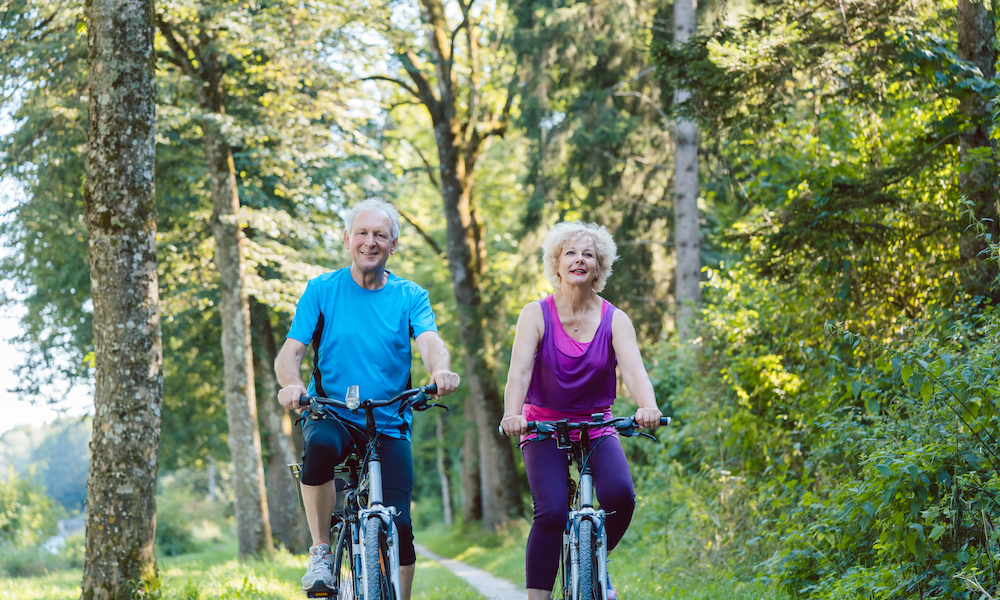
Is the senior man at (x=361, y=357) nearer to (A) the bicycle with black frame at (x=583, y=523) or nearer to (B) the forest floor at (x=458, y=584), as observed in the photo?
(A) the bicycle with black frame at (x=583, y=523)

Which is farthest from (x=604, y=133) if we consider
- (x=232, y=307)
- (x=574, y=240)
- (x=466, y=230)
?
(x=574, y=240)

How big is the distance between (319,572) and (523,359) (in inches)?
54.8

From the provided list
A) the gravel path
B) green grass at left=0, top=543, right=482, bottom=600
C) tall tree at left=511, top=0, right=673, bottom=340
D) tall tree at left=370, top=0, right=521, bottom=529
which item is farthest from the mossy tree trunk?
tall tree at left=511, top=0, right=673, bottom=340

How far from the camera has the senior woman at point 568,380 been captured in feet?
13.3

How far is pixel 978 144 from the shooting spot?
267 inches

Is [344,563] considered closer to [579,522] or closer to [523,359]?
[579,522]

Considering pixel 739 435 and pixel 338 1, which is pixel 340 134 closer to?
pixel 338 1

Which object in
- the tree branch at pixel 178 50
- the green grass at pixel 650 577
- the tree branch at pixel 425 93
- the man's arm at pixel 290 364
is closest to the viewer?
the man's arm at pixel 290 364

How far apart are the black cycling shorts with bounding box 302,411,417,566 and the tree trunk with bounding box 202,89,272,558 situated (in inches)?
388

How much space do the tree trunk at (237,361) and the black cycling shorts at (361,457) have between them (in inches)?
388

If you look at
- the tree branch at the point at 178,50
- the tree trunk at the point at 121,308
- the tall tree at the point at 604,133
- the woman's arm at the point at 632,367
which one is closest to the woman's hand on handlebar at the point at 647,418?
the woman's arm at the point at 632,367

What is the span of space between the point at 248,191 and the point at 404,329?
1267cm

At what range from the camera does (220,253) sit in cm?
1402

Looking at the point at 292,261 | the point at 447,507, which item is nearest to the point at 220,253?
the point at 292,261
